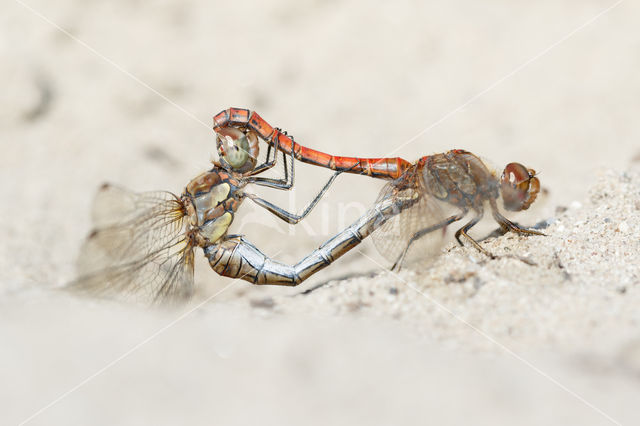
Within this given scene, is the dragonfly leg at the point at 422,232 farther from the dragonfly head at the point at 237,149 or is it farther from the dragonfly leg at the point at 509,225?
the dragonfly head at the point at 237,149

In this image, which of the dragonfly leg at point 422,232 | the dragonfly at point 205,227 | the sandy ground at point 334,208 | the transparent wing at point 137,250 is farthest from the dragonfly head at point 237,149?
the dragonfly leg at point 422,232

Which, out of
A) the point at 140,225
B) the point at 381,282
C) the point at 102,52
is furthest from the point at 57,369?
the point at 102,52

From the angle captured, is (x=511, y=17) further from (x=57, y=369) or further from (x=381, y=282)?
(x=57, y=369)

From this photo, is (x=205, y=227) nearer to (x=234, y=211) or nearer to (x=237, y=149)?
(x=234, y=211)

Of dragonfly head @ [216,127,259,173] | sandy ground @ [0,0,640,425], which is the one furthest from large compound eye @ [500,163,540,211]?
dragonfly head @ [216,127,259,173]

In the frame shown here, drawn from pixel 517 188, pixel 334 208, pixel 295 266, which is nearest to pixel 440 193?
pixel 517 188

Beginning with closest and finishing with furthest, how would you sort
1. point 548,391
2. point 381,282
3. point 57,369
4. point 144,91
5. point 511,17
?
point 548,391, point 57,369, point 381,282, point 144,91, point 511,17

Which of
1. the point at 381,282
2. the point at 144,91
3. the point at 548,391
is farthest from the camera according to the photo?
the point at 144,91
